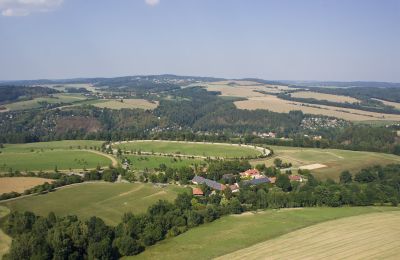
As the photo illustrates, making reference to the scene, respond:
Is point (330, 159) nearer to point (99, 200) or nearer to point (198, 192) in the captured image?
point (198, 192)

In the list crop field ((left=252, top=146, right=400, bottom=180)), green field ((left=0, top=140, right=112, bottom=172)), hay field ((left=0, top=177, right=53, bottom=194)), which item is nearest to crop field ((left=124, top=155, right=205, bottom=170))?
green field ((left=0, top=140, right=112, bottom=172))

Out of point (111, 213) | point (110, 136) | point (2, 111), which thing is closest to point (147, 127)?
point (110, 136)

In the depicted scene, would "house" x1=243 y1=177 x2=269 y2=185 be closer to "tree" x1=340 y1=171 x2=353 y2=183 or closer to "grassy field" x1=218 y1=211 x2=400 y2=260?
"tree" x1=340 y1=171 x2=353 y2=183

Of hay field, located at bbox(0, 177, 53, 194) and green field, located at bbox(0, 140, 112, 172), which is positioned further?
green field, located at bbox(0, 140, 112, 172)

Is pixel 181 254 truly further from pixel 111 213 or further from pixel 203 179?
pixel 203 179

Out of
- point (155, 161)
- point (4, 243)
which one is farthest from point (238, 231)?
point (155, 161)
